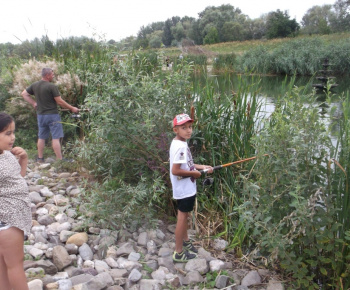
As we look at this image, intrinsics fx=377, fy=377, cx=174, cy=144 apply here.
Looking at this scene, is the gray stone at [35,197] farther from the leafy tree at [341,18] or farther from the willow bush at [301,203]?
the leafy tree at [341,18]

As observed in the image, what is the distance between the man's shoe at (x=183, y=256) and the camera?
3.60 meters

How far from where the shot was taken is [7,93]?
8195 millimetres

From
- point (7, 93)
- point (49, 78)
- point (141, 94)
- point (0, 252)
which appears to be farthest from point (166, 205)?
point (7, 93)

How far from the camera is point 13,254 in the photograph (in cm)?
248

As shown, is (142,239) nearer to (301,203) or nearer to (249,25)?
(301,203)

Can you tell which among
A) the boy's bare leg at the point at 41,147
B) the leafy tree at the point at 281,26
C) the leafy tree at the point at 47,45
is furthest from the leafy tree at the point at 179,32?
the boy's bare leg at the point at 41,147

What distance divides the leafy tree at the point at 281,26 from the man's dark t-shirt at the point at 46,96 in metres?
54.1

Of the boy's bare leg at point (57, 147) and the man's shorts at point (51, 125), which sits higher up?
the man's shorts at point (51, 125)

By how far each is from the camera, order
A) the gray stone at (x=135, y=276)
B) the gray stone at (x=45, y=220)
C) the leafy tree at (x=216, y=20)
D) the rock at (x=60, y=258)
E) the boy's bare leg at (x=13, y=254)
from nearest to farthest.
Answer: the boy's bare leg at (x=13, y=254)
the gray stone at (x=135, y=276)
the rock at (x=60, y=258)
the gray stone at (x=45, y=220)
the leafy tree at (x=216, y=20)

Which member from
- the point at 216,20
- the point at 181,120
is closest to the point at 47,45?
the point at 181,120

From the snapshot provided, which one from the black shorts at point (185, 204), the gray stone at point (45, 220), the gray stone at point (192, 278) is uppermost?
the black shorts at point (185, 204)

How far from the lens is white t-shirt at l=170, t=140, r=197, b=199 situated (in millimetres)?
3396

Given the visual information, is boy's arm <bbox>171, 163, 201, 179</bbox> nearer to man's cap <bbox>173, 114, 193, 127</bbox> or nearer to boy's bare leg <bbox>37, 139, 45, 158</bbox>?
man's cap <bbox>173, 114, 193, 127</bbox>

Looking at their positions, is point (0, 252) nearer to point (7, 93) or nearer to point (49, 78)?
point (49, 78)
